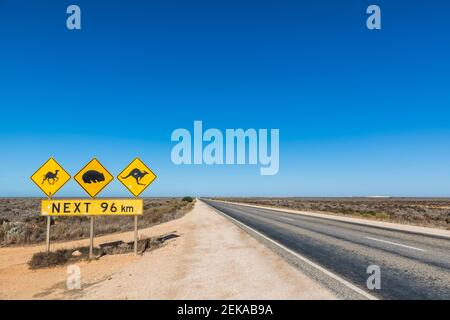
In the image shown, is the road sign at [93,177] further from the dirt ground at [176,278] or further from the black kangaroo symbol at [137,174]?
the dirt ground at [176,278]

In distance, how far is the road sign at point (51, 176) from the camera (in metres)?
10.8

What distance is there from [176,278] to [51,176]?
594 cm

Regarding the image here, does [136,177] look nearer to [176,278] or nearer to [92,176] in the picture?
[92,176]

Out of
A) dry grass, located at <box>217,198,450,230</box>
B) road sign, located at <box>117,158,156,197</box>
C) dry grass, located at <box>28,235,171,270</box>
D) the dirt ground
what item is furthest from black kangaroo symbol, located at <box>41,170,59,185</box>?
dry grass, located at <box>217,198,450,230</box>

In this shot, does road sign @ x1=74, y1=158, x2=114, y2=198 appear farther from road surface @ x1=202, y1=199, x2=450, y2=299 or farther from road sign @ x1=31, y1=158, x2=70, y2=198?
road surface @ x1=202, y1=199, x2=450, y2=299

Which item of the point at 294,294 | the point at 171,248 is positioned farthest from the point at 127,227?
the point at 294,294

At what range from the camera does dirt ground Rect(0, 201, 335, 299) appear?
6031mm

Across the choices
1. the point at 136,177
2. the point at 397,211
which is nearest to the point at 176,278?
the point at 136,177

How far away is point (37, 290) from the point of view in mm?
7219

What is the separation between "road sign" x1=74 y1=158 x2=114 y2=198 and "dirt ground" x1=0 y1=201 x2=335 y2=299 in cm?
Result: 211

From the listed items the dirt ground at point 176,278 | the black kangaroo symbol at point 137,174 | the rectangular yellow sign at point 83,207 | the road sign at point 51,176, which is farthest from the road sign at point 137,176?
the dirt ground at point 176,278

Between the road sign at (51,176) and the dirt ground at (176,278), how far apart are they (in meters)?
2.34
